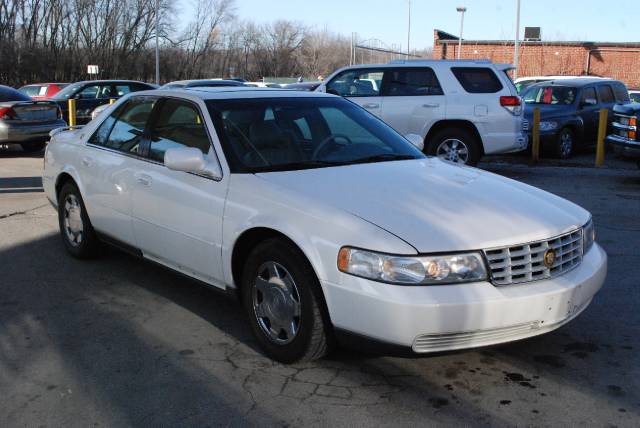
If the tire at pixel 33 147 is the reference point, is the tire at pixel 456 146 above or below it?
above

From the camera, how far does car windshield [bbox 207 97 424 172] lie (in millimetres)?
4344

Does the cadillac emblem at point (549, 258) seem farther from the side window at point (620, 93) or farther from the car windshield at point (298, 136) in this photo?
the side window at point (620, 93)

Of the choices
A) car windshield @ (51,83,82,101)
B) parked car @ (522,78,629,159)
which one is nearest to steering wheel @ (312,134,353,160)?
parked car @ (522,78,629,159)

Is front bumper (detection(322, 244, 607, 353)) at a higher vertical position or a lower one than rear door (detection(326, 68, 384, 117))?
lower

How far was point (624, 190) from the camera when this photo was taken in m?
10.1

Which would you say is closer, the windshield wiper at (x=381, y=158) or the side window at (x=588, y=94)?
the windshield wiper at (x=381, y=158)

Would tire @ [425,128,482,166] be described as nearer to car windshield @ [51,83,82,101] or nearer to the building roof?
car windshield @ [51,83,82,101]

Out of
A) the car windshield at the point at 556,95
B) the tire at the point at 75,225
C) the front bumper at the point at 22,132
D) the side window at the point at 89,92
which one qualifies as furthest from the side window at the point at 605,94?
the side window at the point at 89,92

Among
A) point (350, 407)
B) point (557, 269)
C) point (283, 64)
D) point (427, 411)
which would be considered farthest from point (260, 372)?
point (283, 64)

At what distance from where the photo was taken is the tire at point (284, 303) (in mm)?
3568

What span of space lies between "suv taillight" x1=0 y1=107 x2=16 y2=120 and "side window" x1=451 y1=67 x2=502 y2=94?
833 centimetres

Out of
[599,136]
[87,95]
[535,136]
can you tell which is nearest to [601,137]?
[599,136]

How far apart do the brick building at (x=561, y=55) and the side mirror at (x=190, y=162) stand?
1658 inches

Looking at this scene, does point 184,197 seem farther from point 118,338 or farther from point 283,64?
point 283,64
